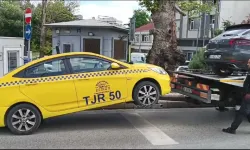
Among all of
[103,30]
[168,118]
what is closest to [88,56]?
[168,118]

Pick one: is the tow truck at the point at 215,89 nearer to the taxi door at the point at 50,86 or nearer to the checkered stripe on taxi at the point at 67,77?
the checkered stripe on taxi at the point at 67,77

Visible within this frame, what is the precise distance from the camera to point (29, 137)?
6086mm

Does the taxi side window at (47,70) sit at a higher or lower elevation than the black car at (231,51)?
lower

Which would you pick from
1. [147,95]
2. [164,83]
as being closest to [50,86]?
[147,95]

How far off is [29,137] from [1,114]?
2.33 feet

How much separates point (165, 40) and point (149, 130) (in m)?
6.37

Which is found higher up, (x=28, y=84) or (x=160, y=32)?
(x=160, y=32)

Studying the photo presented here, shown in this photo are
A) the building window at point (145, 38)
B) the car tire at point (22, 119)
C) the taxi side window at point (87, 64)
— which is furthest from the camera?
the building window at point (145, 38)

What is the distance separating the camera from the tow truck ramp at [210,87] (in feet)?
22.9

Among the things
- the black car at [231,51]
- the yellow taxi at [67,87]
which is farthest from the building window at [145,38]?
the yellow taxi at [67,87]

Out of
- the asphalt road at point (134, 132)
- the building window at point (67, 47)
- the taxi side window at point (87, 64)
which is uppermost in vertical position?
the building window at point (67, 47)

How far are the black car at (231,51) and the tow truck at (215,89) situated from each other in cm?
30

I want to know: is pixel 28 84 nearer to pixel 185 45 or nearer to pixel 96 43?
pixel 96 43

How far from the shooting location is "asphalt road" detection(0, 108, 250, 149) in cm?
570
